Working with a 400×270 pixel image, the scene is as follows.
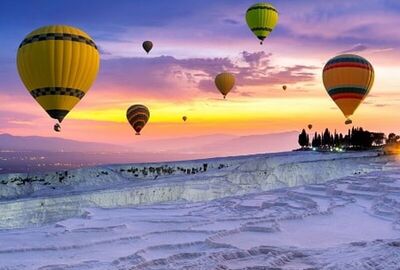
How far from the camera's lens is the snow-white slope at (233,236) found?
13695 millimetres

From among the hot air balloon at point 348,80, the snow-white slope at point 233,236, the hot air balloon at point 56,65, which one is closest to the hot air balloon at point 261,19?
the hot air balloon at point 348,80

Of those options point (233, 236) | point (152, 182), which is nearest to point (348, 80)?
point (152, 182)

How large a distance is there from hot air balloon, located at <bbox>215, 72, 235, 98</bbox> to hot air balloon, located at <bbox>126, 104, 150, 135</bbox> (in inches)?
378

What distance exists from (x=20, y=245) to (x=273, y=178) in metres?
36.1

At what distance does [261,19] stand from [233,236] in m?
38.9

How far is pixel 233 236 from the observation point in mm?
17359

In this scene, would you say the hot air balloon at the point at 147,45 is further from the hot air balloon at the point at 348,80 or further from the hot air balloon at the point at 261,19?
the hot air balloon at the point at 348,80

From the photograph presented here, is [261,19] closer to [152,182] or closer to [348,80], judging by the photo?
[348,80]

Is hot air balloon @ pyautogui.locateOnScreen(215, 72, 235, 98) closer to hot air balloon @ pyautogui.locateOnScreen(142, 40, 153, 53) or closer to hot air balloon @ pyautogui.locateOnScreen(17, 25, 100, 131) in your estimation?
hot air balloon @ pyautogui.locateOnScreen(142, 40, 153, 53)

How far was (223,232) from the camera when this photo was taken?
17.8m

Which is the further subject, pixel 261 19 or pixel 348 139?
pixel 348 139

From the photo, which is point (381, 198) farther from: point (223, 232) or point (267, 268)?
point (267, 268)

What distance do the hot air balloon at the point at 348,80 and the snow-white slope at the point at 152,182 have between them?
7.87m

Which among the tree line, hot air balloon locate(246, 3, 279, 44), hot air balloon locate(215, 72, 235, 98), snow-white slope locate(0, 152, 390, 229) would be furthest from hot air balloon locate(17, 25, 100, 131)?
the tree line
